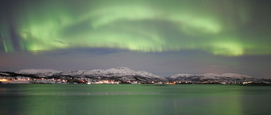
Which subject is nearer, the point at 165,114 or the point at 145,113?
the point at 165,114

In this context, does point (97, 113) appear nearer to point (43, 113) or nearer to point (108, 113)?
point (108, 113)

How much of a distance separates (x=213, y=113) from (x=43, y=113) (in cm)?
2401

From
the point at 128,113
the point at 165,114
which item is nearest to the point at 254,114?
the point at 165,114

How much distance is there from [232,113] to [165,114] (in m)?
10.1

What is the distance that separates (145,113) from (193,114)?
6642mm

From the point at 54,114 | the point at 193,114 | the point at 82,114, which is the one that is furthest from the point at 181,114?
the point at 54,114

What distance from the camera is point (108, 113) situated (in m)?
32.0

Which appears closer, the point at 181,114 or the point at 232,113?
the point at 181,114

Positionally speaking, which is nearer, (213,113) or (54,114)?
(54,114)

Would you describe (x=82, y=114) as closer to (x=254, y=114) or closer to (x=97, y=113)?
(x=97, y=113)

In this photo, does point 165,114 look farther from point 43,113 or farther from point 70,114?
point 43,113

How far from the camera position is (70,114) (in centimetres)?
3123

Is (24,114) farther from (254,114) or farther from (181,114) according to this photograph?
(254,114)

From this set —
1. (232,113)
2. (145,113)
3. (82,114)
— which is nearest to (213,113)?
(232,113)
